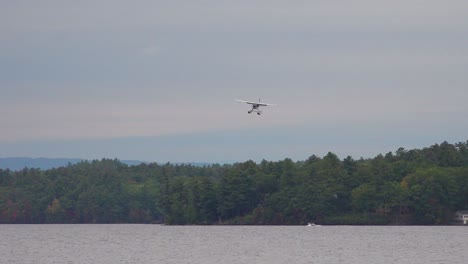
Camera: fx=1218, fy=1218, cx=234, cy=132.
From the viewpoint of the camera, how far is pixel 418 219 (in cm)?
19988
